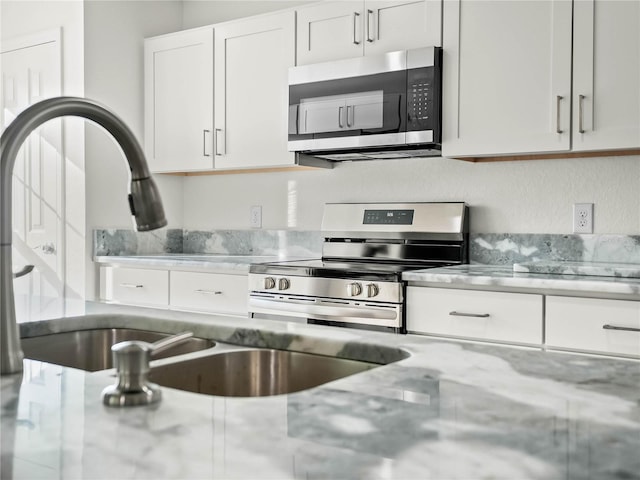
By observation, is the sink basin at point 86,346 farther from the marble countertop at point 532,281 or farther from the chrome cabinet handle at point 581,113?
the chrome cabinet handle at point 581,113

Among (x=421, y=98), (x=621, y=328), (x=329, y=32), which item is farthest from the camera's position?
(x=329, y=32)

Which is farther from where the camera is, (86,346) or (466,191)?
(466,191)

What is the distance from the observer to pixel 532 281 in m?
2.44

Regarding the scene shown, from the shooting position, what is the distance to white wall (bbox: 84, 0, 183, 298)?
3850 millimetres

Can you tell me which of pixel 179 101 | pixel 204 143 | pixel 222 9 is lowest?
pixel 204 143

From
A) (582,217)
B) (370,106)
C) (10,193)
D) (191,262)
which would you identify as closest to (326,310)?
(191,262)

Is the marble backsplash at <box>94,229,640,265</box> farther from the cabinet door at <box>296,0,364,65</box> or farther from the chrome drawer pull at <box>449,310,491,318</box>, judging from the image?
the cabinet door at <box>296,0,364,65</box>

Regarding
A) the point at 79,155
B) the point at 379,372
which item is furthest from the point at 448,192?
the point at 379,372

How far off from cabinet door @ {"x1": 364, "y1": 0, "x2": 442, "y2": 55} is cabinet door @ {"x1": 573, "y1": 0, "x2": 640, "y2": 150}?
0.59m

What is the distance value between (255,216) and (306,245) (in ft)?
1.30

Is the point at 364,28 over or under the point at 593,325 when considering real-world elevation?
over

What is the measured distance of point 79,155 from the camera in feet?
12.7

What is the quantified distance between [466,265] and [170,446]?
2621mm

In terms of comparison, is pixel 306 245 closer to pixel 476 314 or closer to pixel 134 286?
pixel 134 286
